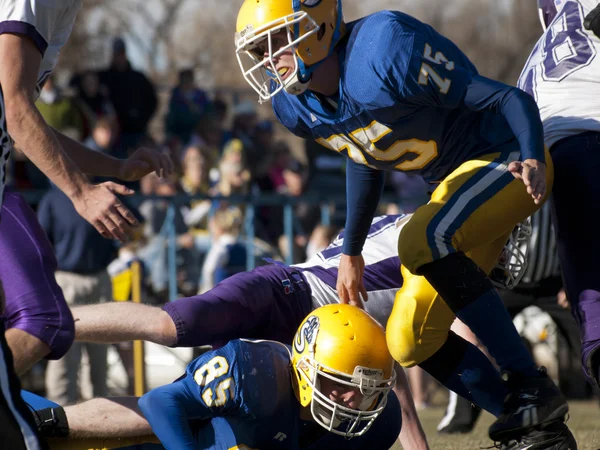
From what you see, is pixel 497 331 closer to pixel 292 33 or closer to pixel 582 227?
pixel 582 227

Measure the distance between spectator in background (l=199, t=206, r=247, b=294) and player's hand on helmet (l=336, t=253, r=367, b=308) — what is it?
3.57m

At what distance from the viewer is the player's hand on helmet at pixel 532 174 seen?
341 centimetres

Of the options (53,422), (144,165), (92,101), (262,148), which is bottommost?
(262,148)

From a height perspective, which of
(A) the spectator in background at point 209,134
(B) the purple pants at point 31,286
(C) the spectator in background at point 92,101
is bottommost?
(A) the spectator in background at point 209,134

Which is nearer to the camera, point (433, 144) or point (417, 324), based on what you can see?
point (417, 324)

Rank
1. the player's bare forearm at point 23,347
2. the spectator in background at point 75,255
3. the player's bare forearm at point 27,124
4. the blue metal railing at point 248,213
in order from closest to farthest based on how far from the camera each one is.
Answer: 1. the player's bare forearm at point 23,347
2. the player's bare forearm at point 27,124
3. the spectator in background at point 75,255
4. the blue metal railing at point 248,213

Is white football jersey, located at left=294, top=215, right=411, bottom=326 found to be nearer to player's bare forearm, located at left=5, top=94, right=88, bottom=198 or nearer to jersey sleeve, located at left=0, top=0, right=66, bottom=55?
player's bare forearm, located at left=5, top=94, right=88, bottom=198

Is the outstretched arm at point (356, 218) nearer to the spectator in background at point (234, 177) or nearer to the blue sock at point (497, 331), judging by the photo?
the blue sock at point (497, 331)

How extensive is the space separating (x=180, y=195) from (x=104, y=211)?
184 inches

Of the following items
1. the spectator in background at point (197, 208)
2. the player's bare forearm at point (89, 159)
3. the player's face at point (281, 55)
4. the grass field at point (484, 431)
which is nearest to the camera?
the player's face at point (281, 55)

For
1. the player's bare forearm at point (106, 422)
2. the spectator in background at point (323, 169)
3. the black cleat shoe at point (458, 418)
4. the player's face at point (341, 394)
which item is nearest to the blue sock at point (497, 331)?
the player's face at point (341, 394)

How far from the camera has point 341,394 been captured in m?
3.86

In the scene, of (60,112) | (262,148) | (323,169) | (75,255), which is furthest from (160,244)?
(262,148)

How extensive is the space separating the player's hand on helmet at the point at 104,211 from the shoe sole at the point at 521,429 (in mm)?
1437
